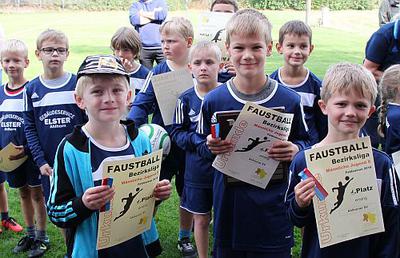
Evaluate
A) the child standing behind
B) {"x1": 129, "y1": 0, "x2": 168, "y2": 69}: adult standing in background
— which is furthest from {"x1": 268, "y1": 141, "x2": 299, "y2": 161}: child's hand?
{"x1": 129, "y1": 0, "x2": 168, "y2": 69}: adult standing in background

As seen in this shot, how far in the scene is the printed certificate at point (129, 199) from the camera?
2.48m

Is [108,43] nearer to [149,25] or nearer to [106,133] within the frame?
[149,25]

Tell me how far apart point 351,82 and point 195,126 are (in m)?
1.63

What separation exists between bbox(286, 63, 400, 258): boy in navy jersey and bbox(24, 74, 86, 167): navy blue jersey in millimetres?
2270

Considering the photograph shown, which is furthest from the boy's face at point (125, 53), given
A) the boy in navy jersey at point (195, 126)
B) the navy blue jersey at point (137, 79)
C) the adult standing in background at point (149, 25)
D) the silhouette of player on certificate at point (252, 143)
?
the adult standing in background at point (149, 25)

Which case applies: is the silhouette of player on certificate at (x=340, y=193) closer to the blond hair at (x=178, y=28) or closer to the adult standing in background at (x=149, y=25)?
the blond hair at (x=178, y=28)

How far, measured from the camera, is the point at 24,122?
169 inches

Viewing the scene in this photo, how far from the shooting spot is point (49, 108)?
13.7 ft

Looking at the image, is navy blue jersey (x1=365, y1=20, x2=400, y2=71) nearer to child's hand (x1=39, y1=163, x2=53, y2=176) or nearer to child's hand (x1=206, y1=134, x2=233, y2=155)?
child's hand (x1=206, y1=134, x2=233, y2=155)

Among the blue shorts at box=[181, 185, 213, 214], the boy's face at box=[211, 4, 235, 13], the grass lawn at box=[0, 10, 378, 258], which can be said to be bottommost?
the grass lawn at box=[0, 10, 378, 258]

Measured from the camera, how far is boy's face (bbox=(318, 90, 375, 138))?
252cm

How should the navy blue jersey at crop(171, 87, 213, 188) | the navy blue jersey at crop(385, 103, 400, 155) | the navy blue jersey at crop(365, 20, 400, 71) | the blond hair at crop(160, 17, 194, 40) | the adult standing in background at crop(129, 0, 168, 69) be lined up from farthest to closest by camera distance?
1. the adult standing in background at crop(129, 0, 168, 69)
2. the blond hair at crop(160, 17, 194, 40)
3. the navy blue jersey at crop(365, 20, 400, 71)
4. the navy blue jersey at crop(171, 87, 213, 188)
5. the navy blue jersey at crop(385, 103, 400, 155)

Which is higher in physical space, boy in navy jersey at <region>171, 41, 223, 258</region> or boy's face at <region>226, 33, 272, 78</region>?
boy's face at <region>226, 33, 272, 78</region>

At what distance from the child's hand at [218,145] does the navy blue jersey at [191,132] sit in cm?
83
